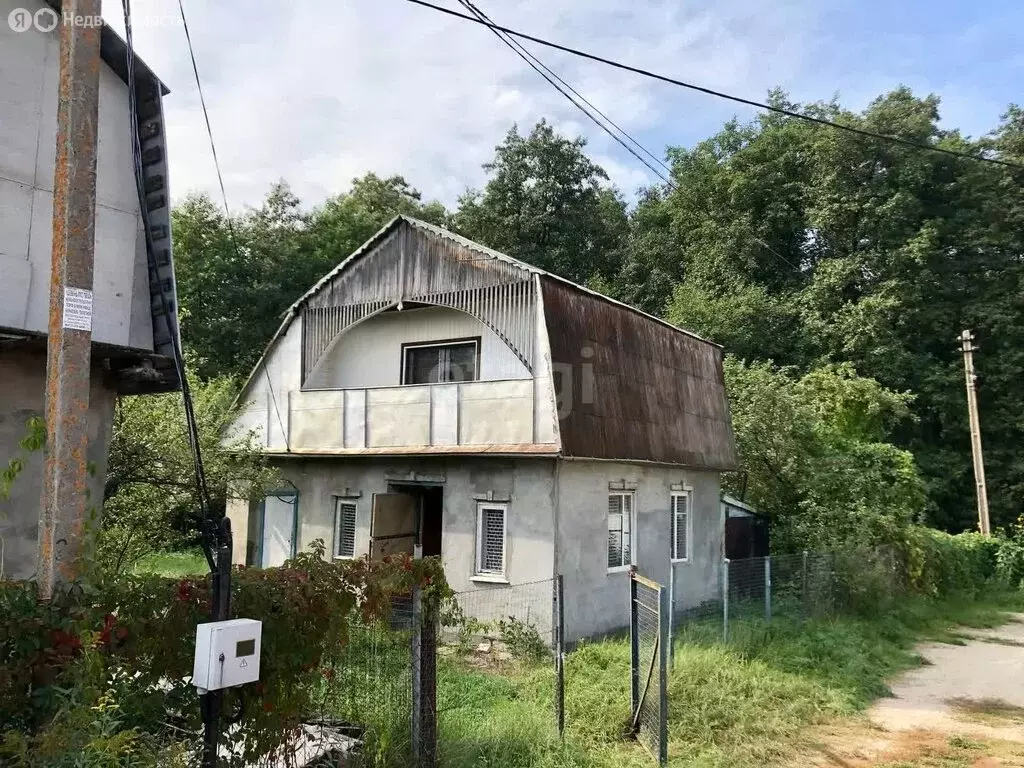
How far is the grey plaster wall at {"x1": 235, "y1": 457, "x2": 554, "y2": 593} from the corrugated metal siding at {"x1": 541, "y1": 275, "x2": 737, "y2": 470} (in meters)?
1.08

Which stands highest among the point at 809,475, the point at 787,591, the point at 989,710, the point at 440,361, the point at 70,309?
the point at 440,361

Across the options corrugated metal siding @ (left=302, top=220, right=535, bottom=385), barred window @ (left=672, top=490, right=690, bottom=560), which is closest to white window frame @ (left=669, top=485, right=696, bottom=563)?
barred window @ (left=672, top=490, right=690, bottom=560)

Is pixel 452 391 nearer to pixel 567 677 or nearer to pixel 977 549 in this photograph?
pixel 567 677

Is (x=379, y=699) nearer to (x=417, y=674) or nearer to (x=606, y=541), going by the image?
(x=417, y=674)

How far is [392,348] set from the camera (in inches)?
572

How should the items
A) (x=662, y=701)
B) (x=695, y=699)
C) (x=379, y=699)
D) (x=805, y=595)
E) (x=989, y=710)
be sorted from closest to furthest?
(x=379, y=699) < (x=662, y=701) < (x=695, y=699) < (x=989, y=710) < (x=805, y=595)

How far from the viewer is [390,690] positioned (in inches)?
234

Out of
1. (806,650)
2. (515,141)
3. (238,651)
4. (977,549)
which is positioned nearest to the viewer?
(238,651)

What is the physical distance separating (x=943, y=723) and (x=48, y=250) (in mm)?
10856

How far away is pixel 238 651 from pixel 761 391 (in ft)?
55.8

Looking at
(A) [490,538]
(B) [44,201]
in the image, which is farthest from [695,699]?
(B) [44,201]

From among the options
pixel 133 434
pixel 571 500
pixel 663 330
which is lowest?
pixel 571 500

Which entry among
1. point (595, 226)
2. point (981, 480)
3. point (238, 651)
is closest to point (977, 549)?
point (981, 480)

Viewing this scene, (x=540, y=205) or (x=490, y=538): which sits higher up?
(x=540, y=205)
